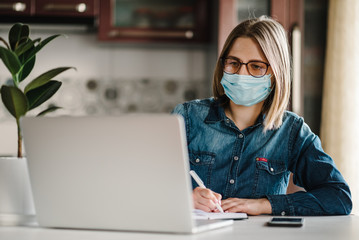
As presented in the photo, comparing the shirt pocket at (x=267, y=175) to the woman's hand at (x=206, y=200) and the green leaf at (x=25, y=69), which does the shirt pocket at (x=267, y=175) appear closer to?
the woman's hand at (x=206, y=200)

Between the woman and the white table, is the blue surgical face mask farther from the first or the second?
the white table

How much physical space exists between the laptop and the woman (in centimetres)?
59

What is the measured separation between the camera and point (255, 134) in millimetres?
1727

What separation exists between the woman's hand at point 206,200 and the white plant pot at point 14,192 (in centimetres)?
41

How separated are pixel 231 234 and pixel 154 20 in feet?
7.51

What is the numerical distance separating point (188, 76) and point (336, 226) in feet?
7.35

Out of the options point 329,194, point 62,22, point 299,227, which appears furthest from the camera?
point 62,22

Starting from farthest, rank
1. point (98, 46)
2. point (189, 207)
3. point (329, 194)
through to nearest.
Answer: point (98, 46) → point (329, 194) → point (189, 207)

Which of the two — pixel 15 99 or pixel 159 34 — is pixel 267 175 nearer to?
pixel 15 99

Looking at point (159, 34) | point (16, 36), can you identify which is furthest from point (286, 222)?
point (159, 34)

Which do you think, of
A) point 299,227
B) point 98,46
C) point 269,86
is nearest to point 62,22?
point 98,46

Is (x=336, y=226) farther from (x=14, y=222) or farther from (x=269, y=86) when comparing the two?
(x=14, y=222)

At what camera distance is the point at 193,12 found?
3.21 meters

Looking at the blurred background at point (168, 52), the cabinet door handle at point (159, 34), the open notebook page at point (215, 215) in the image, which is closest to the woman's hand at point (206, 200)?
the open notebook page at point (215, 215)
